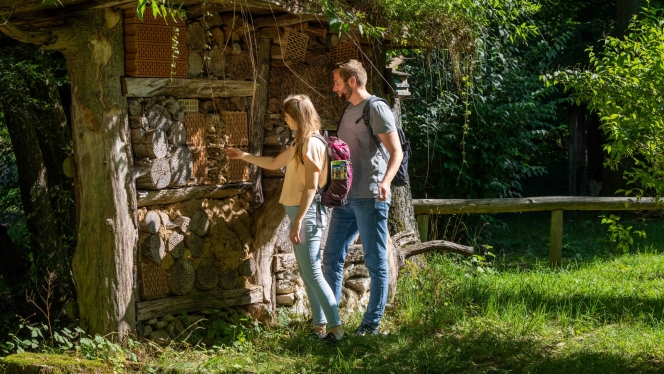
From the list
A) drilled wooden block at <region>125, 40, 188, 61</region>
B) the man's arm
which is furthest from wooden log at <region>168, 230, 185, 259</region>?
the man's arm

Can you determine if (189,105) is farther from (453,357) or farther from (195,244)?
(453,357)

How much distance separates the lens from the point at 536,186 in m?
17.7

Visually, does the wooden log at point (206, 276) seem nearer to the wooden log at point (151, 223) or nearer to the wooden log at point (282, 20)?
the wooden log at point (151, 223)

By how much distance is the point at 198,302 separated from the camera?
20.9 feet

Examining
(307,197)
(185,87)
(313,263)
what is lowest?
(313,263)

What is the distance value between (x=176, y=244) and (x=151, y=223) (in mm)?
294

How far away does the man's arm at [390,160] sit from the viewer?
6023 mm

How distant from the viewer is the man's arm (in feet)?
19.8

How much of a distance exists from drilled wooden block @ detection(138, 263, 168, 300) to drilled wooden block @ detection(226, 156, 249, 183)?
3.02 feet

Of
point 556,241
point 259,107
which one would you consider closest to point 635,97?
point 259,107

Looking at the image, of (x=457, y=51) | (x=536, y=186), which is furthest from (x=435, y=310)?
(x=536, y=186)

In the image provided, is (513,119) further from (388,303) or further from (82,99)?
(82,99)

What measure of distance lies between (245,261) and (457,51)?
8.40ft

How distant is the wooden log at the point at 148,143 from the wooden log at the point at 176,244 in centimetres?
62
